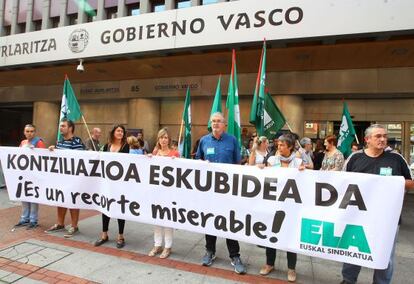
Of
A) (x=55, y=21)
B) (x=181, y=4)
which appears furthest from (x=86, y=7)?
(x=181, y=4)

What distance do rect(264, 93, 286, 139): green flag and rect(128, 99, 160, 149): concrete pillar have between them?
911cm

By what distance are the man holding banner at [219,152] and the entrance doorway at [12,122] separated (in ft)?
67.4

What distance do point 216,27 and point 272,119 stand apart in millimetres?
4390

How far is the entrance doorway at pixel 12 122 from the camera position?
2098 centimetres

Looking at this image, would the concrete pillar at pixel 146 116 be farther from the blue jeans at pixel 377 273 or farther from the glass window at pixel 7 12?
the blue jeans at pixel 377 273

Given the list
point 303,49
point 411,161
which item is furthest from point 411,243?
point 411,161

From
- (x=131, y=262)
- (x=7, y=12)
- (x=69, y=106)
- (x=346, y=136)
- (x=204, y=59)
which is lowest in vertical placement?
(x=131, y=262)

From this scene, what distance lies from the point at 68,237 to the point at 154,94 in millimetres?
9596

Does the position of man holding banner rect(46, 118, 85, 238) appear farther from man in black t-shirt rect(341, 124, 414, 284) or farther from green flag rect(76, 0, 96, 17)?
green flag rect(76, 0, 96, 17)

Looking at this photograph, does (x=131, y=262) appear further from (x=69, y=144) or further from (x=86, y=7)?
(x=86, y=7)

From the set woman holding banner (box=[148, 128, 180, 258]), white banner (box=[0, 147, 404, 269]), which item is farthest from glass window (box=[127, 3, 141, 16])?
woman holding banner (box=[148, 128, 180, 258])

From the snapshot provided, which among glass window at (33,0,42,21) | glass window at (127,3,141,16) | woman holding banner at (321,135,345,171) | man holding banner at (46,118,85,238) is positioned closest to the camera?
man holding banner at (46,118,85,238)

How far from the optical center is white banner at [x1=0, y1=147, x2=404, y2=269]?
3.26 metres

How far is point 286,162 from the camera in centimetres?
392
